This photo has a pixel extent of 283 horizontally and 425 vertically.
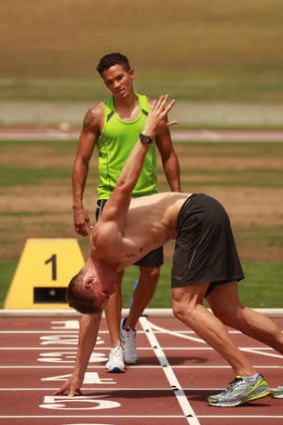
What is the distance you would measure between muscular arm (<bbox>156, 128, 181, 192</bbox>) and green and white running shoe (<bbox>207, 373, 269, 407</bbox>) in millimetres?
2180

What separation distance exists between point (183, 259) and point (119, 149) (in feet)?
5.45

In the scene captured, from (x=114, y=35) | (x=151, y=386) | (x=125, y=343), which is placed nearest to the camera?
(x=151, y=386)

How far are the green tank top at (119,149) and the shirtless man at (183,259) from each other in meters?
1.29

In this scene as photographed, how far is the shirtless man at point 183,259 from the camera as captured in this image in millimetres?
9008

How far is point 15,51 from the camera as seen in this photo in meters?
80.3

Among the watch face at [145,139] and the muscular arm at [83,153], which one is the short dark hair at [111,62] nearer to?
the muscular arm at [83,153]

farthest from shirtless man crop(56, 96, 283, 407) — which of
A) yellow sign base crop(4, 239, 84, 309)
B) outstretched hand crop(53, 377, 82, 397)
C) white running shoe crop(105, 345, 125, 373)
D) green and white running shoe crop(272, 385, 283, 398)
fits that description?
yellow sign base crop(4, 239, 84, 309)

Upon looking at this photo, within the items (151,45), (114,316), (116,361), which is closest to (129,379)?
(116,361)

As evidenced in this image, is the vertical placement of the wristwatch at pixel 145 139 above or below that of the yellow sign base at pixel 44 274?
above

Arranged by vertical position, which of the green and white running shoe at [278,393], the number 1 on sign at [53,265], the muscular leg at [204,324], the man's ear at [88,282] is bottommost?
the green and white running shoe at [278,393]

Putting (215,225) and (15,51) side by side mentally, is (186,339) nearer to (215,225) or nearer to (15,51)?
(215,225)

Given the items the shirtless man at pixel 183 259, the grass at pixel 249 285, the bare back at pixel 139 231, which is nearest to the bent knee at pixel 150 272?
the shirtless man at pixel 183 259

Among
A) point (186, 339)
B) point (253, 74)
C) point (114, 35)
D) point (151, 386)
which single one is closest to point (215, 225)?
point (151, 386)

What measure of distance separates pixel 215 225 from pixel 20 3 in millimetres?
78362
